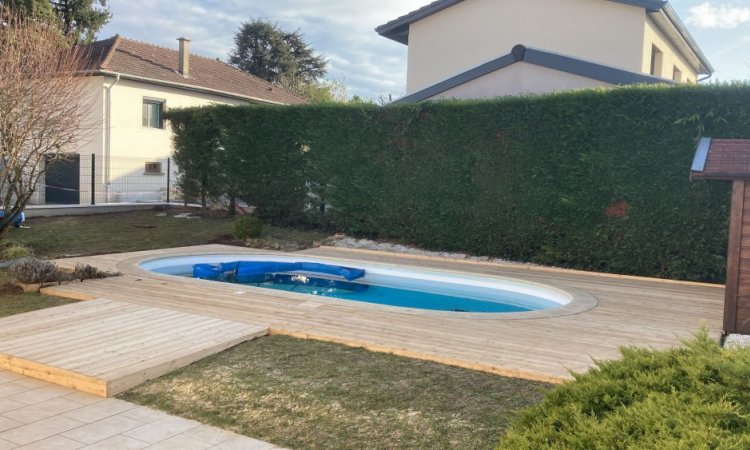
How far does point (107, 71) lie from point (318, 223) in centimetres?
1245

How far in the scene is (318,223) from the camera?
1506 cm

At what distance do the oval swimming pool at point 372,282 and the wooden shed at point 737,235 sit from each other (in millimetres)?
3022

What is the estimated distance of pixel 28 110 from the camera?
10148 millimetres

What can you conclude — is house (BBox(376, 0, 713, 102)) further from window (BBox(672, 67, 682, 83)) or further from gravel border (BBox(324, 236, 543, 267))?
gravel border (BBox(324, 236, 543, 267))

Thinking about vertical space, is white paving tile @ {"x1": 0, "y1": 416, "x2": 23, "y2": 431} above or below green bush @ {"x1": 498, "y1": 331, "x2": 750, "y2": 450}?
below

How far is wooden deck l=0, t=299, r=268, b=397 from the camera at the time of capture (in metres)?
4.64

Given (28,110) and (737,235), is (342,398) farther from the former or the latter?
(28,110)

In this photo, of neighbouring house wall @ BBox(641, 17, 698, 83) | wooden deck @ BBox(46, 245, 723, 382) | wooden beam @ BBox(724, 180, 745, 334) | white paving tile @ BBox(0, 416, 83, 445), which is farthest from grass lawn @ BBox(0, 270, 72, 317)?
neighbouring house wall @ BBox(641, 17, 698, 83)

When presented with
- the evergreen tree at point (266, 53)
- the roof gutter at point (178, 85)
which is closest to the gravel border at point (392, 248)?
the roof gutter at point (178, 85)

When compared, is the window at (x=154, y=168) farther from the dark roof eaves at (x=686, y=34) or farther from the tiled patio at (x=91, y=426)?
the tiled patio at (x=91, y=426)

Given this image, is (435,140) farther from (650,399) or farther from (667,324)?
(650,399)

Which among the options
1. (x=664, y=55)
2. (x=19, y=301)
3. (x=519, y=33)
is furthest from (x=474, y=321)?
(x=664, y=55)

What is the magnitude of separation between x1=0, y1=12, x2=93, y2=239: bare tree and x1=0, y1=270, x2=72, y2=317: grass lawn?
9.87ft

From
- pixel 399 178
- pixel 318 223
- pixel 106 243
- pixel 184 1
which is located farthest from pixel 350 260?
pixel 184 1
